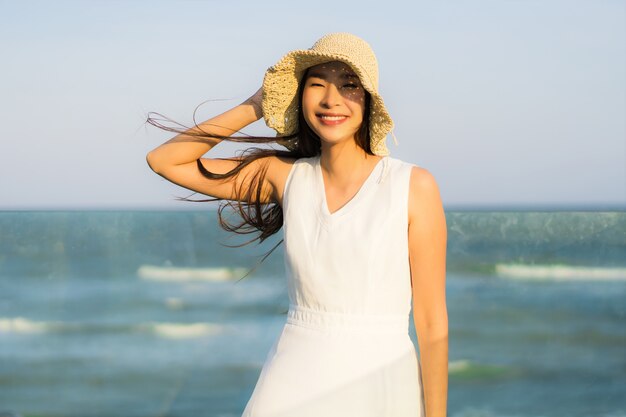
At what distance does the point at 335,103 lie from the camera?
2.47 m

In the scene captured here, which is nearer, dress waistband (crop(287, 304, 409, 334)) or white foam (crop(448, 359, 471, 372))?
dress waistband (crop(287, 304, 409, 334))

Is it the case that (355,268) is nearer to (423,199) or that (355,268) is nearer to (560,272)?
(423,199)

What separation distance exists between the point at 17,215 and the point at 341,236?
11.0 meters

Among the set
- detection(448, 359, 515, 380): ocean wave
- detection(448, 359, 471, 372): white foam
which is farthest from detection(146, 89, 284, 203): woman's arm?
detection(448, 359, 471, 372): white foam

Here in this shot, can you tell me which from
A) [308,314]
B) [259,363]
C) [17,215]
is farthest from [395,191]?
[17,215]

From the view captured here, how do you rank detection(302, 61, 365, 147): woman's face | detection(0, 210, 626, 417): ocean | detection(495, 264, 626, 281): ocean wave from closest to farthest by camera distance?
1. detection(302, 61, 365, 147): woman's face
2. detection(0, 210, 626, 417): ocean
3. detection(495, 264, 626, 281): ocean wave

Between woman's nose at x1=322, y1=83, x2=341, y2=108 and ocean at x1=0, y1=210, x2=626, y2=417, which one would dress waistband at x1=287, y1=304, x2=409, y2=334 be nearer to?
woman's nose at x1=322, y1=83, x2=341, y2=108

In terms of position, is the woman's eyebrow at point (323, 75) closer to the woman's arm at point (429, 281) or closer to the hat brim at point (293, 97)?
the hat brim at point (293, 97)

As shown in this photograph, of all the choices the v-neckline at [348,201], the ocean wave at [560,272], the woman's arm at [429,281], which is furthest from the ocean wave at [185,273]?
the woman's arm at [429,281]

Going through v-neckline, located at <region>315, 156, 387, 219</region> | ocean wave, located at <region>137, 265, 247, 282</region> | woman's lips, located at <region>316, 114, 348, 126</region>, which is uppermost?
woman's lips, located at <region>316, 114, 348, 126</region>

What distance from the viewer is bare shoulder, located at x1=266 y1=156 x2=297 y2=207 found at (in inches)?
106

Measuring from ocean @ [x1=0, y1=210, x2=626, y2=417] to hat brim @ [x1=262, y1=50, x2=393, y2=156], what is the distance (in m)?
5.17

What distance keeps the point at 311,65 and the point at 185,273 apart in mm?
9643

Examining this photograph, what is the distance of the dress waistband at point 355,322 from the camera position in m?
2.41
